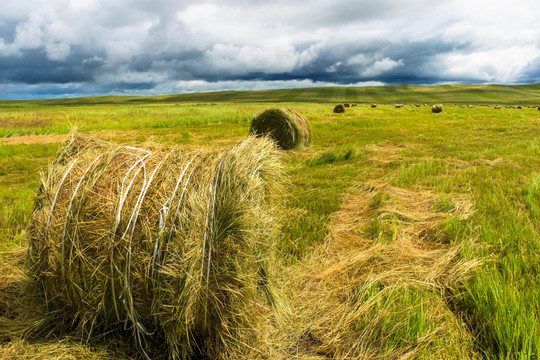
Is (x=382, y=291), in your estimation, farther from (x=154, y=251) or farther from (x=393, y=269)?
(x=154, y=251)

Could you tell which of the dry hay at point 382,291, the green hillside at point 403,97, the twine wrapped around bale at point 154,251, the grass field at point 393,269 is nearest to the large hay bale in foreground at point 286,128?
the grass field at point 393,269

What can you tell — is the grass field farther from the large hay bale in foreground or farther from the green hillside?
the green hillside

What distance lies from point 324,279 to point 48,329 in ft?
8.48

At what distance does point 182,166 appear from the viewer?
265 centimetres

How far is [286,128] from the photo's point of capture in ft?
38.4

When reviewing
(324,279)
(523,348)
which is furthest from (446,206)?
(523,348)

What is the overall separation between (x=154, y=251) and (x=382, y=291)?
1.97 meters

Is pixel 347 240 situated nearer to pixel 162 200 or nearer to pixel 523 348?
pixel 523 348

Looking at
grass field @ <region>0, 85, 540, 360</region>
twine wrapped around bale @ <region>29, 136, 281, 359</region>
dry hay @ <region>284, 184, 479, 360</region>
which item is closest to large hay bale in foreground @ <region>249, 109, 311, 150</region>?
grass field @ <region>0, 85, 540, 360</region>

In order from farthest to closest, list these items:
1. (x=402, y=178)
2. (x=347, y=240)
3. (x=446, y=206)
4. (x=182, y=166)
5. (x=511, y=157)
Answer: (x=511, y=157), (x=402, y=178), (x=446, y=206), (x=347, y=240), (x=182, y=166)

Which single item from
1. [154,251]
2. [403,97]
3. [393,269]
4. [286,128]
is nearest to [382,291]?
[393,269]

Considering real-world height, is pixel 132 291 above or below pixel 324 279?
above

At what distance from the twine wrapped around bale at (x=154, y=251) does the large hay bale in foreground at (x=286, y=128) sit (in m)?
8.83

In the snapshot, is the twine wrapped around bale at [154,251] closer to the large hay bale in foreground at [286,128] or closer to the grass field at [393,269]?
the grass field at [393,269]
